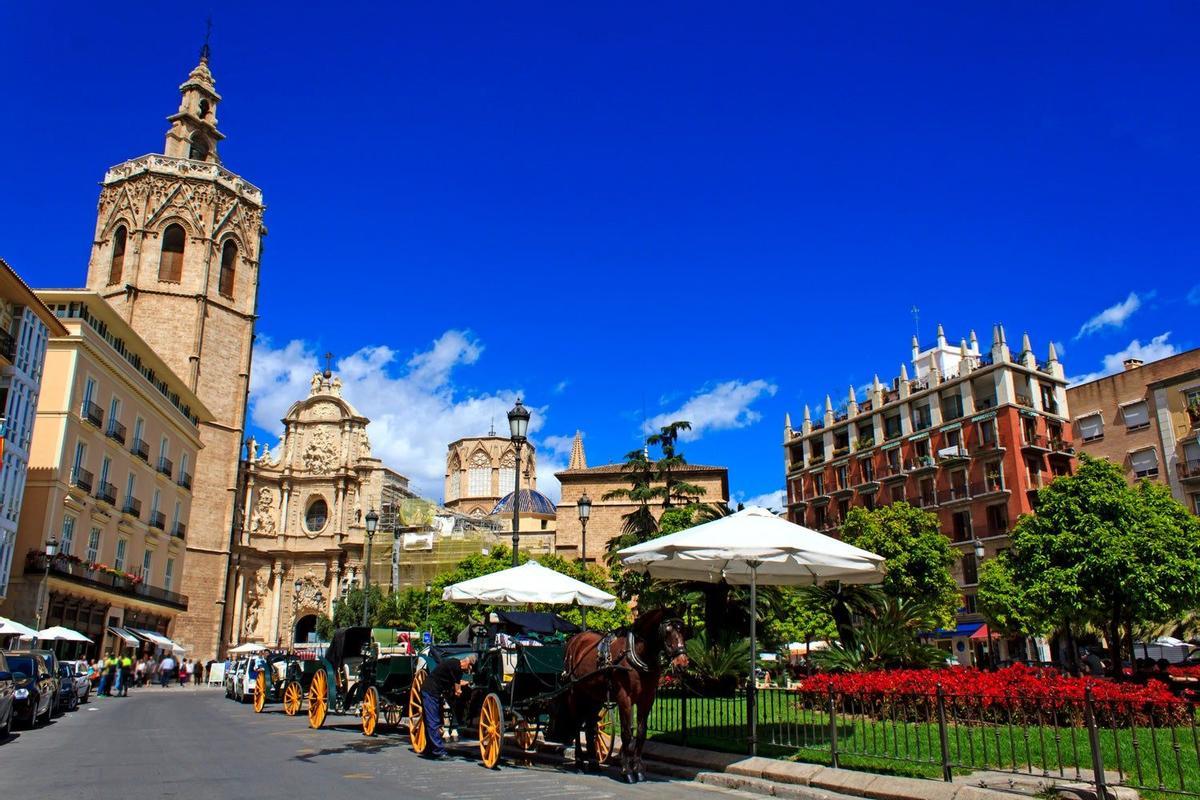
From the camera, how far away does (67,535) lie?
33.2 metres

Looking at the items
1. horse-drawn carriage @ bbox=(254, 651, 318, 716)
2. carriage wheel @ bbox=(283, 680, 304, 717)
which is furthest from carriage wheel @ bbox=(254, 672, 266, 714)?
carriage wheel @ bbox=(283, 680, 304, 717)

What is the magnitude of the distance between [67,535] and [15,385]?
8220mm

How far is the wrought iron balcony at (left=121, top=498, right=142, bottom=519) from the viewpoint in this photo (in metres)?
37.8

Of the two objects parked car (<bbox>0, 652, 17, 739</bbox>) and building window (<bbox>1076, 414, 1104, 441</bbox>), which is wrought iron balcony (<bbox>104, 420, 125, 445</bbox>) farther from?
building window (<bbox>1076, 414, 1104, 441</bbox>)

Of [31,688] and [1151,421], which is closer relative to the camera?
[31,688]

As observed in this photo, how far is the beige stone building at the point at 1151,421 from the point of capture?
4041 cm

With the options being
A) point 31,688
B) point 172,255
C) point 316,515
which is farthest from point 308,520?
point 31,688

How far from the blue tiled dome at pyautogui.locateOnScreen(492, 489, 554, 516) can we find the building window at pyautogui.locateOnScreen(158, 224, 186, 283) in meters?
34.7

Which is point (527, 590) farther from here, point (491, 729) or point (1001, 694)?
point (1001, 694)

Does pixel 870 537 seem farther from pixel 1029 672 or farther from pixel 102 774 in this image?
pixel 102 774

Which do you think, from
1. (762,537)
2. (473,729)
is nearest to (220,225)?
(473,729)

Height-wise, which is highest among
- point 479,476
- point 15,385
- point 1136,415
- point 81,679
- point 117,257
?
point 117,257

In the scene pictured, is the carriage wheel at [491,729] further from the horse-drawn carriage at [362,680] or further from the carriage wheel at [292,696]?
the carriage wheel at [292,696]

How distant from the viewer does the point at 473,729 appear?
1438 centimetres
